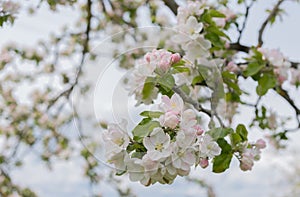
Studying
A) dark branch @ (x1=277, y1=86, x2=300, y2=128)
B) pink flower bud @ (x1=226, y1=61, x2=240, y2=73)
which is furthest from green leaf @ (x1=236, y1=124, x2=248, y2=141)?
dark branch @ (x1=277, y1=86, x2=300, y2=128)

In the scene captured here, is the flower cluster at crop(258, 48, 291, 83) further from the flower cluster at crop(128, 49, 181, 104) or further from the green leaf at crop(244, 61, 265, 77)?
the flower cluster at crop(128, 49, 181, 104)

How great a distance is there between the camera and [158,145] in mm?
729

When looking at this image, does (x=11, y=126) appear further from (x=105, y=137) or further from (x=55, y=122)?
(x=105, y=137)

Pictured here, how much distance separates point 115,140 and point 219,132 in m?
0.24

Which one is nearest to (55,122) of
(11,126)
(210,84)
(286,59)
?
(11,126)

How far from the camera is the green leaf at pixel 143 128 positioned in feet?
2.47

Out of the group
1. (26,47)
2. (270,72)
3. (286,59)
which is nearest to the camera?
(270,72)

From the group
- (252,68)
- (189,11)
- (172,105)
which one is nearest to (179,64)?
(172,105)

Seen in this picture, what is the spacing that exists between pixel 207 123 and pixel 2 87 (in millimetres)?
2099

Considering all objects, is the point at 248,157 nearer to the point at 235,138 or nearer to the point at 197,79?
the point at 235,138

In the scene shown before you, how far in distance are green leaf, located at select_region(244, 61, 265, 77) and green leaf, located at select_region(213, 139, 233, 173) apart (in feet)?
1.45

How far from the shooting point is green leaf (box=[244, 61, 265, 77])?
1390 mm

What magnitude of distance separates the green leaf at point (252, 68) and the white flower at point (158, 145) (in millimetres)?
710

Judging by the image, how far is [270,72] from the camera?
145 cm
